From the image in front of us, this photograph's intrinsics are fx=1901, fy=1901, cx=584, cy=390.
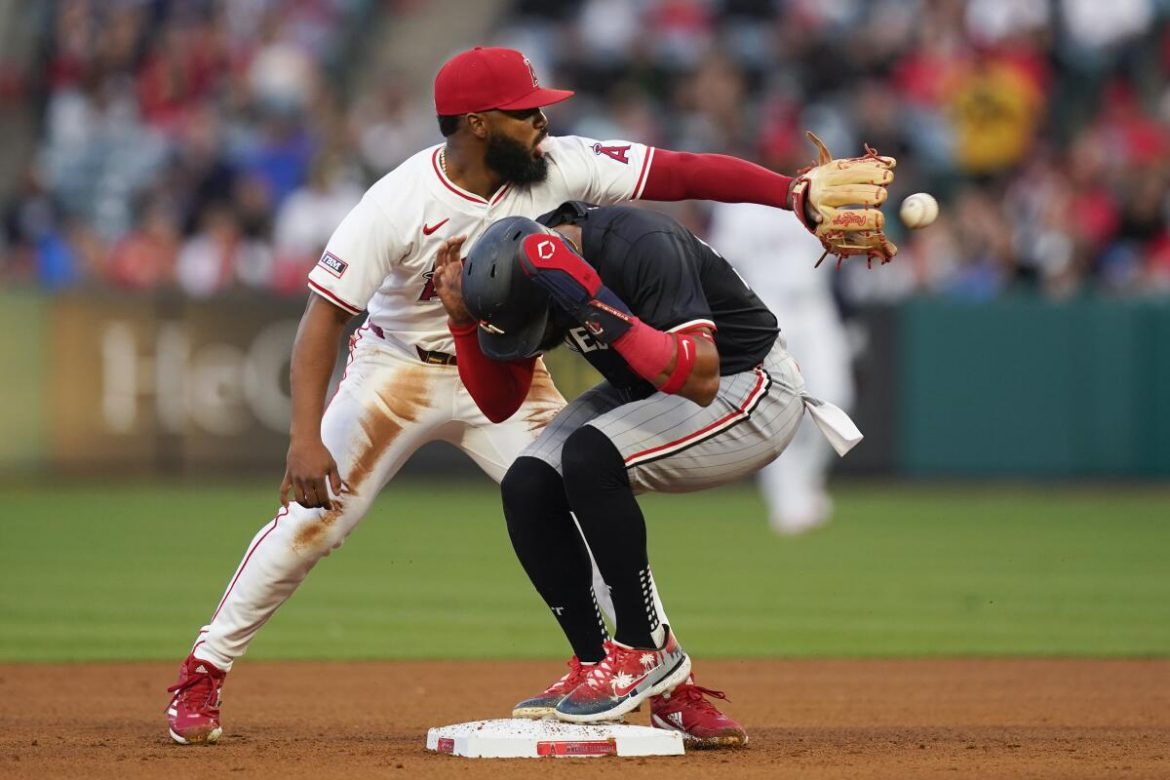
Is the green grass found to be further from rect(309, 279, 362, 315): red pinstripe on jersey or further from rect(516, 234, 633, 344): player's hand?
rect(516, 234, 633, 344): player's hand

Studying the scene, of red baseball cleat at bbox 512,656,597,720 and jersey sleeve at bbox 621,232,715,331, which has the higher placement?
jersey sleeve at bbox 621,232,715,331

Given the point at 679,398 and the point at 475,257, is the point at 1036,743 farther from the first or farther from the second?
the point at 475,257

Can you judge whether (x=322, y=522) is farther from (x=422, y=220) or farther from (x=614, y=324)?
(x=614, y=324)

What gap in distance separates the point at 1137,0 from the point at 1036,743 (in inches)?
532

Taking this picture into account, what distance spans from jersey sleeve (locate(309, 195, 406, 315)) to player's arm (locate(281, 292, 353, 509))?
0.05 meters

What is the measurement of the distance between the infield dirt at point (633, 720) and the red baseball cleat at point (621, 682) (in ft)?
0.51

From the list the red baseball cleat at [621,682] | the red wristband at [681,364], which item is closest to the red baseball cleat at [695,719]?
the red baseball cleat at [621,682]

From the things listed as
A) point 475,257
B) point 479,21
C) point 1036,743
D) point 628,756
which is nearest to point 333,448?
point 475,257

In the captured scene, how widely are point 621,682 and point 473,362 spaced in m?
1.04

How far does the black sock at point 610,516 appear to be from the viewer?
5453mm

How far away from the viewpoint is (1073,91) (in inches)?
711

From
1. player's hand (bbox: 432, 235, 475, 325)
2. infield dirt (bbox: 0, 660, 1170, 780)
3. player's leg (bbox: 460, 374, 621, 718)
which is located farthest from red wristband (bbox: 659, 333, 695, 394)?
infield dirt (bbox: 0, 660, 1170, 780)

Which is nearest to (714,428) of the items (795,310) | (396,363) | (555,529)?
(555,529)

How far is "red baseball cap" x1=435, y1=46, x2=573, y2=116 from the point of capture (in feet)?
19.1
